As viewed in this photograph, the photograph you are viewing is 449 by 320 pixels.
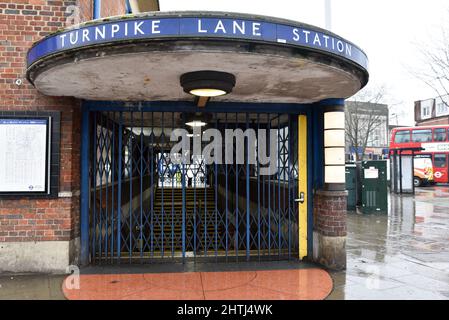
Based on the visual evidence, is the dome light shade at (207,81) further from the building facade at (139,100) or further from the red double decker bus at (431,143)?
the red double decker bus at (431,143)

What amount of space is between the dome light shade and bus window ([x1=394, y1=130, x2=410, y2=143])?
2609cm

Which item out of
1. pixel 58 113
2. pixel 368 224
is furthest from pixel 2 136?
pixel 368 224

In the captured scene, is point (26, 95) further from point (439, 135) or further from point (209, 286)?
point (439, 135)

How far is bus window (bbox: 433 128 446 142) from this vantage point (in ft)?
85.8

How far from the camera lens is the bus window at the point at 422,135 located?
87.4 ft

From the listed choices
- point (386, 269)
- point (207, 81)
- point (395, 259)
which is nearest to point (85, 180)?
point (207, 81)

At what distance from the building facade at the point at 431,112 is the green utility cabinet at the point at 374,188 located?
3523cm

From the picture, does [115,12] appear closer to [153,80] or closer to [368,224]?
[153,80]

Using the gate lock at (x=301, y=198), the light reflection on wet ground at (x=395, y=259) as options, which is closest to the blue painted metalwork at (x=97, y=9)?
the gate lock at (x=301, y=198)

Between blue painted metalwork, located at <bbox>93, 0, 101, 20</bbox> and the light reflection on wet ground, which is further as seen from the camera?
blue painted metalwork, located at <bbox>93, 0, 101, 20</bbox>

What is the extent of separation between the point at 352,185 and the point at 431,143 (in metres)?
16.6

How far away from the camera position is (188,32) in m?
3.96

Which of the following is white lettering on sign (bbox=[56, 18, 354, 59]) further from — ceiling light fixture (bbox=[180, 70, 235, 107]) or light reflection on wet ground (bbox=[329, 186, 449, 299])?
light reflection on wet ground (bbox=[329, 186, 449, 299])

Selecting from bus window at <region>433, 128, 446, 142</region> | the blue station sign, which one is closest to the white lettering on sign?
the blue station sign
